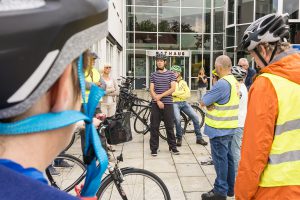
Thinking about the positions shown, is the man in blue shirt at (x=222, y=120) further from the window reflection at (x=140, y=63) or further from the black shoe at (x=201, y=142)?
the window reflection at (x=140, y=63)

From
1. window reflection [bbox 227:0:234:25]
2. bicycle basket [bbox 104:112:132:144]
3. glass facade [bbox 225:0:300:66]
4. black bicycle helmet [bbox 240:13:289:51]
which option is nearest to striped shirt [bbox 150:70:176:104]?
bicycle basket [bbox 104:112:132:144]

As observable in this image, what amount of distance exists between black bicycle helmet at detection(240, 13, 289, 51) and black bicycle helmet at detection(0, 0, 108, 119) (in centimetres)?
193

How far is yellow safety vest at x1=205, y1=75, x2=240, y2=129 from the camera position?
4.39 m

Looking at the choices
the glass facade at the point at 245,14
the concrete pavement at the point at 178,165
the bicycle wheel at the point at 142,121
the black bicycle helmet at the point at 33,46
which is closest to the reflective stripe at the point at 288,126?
the black bicycle helmet at the point at 33,46

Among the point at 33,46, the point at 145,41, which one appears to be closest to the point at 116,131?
the point at 33,46

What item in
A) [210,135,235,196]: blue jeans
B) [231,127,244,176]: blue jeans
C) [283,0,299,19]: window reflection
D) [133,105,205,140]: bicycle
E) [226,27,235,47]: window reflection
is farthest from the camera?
[226,27,235,47]: window reflection

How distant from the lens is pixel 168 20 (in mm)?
24953

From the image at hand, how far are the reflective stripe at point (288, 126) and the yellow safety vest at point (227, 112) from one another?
2.28 meters

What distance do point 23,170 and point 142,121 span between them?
7.81 metres

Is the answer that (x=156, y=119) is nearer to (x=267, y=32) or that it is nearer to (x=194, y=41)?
(x=267, y=32)

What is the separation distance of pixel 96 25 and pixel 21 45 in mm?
196

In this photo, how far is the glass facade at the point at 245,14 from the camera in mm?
19750

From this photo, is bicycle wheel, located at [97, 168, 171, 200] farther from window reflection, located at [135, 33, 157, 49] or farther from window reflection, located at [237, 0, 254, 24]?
window reflection, located at [135, 33, 157, 49]

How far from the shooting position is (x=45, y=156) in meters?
0.77
